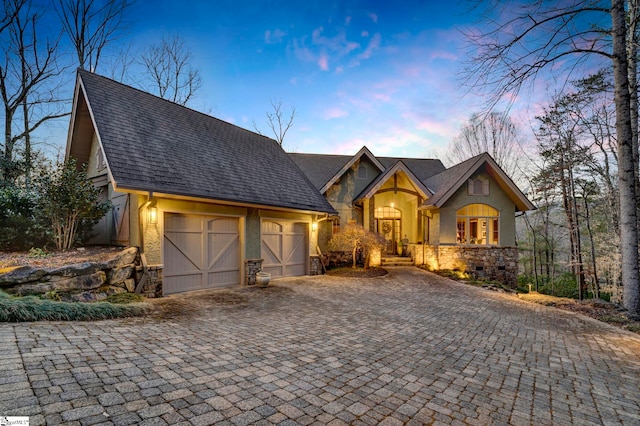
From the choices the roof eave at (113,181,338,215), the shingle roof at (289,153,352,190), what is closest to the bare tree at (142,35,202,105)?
the shingle roof at (289,153,352,190)

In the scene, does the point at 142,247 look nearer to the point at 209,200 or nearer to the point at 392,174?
the point at 209,200

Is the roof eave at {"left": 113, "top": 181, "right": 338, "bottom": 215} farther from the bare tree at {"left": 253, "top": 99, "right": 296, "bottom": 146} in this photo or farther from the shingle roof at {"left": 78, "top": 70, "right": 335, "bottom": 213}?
the bare tree at {"left": 253, "top": 99, "right": 296, "bottom": 146}

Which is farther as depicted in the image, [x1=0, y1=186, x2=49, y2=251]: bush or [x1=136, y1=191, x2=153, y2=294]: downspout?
[x1=0, y1=186, x2=49, y2=251]: bush

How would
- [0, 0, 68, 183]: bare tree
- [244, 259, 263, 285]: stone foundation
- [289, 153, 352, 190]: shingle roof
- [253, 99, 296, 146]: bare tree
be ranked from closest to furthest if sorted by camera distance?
[244, 259, 263, 285]: stone foundation → [0, 0, 68, 183]: bare tree → [289, 153, 352, 190]: shingle roof → [253, 99, 296, 146]: bare tree

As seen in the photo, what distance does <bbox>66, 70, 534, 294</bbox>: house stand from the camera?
7.42 meters

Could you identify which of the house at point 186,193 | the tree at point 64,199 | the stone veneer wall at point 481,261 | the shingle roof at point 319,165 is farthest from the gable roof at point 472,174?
the tree at point 64,199

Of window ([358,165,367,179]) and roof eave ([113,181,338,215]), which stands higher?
window ([358,165,367,179])

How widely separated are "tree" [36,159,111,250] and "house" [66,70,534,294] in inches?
30.9

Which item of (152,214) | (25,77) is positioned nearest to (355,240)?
(152,214)

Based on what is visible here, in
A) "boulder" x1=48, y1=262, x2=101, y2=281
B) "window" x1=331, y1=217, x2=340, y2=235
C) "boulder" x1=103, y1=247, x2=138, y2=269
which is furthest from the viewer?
"window" x1=331, y1=217, x2=340, y2=235

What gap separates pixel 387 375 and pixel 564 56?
7241 mm

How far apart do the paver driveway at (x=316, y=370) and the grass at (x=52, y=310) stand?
337 millimetres

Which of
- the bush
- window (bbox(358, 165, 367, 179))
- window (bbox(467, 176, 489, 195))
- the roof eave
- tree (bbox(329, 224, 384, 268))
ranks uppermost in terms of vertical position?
window (bbox(358, 165, 367, 179))

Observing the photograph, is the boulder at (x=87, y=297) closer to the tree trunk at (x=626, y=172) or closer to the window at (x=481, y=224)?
the tree trunk at (x=626, y=172)
